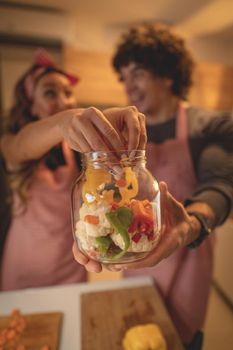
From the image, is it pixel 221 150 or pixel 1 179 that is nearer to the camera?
pixel 221 150

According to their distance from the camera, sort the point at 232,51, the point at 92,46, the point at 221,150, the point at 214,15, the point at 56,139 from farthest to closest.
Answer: the point at 232,51, the point at 92,46, the point at 214,15, the point at 221,150, the point at 56,139

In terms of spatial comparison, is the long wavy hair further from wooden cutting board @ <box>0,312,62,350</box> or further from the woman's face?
wooden cutting board @ <box>0,312,62,350</box>

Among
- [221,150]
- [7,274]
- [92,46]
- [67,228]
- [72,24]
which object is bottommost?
[7,274]

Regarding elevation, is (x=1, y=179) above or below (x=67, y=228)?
above

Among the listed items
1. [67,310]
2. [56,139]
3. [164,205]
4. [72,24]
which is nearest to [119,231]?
[164,205]

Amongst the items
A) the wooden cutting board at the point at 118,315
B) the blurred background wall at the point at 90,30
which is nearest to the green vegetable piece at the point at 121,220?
the wooden cutting board at the point at 118,315

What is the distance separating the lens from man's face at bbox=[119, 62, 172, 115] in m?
0.61

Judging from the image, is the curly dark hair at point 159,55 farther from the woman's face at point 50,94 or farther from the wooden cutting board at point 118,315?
the wooden cutting board at point 118,315

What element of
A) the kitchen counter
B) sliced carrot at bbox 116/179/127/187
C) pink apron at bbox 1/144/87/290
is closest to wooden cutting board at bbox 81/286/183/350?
the kitchen counter

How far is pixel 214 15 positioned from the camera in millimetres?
1572

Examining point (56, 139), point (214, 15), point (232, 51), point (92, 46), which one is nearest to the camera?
point (56, 139)

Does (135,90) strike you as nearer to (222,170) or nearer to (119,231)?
(222,170)

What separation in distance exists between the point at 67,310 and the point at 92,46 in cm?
164

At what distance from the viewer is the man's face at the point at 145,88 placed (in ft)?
2.01
